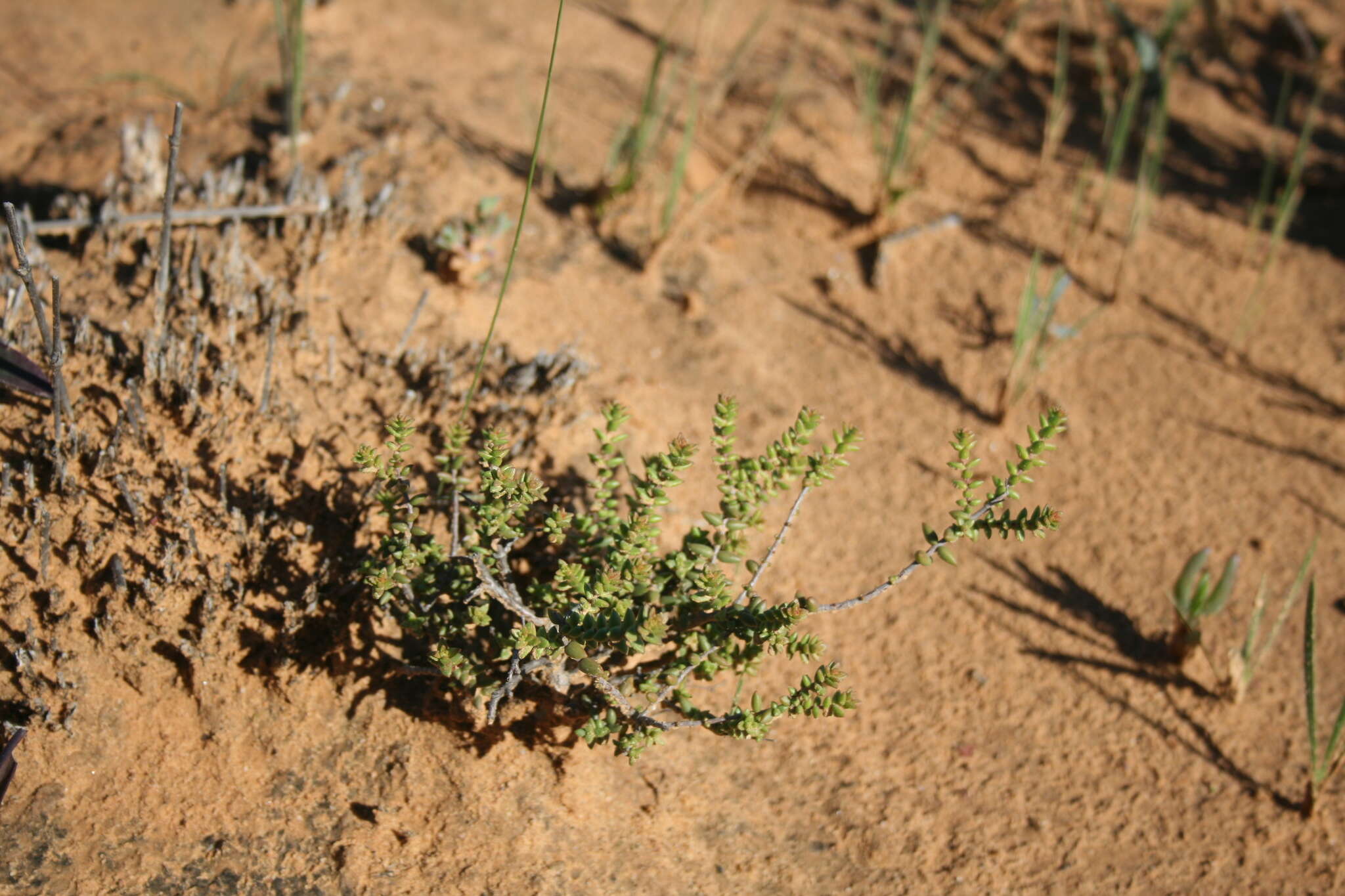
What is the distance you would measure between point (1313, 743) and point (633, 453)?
66.8 inches

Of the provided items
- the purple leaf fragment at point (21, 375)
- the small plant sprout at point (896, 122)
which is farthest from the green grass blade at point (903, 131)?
the purple leaf fragment at point (21, 375)

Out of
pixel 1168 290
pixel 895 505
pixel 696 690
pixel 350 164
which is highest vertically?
pixel 1168 290

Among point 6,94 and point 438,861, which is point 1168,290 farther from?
point 6,94

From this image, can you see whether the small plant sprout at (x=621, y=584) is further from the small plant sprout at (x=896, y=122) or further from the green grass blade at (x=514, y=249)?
the small plant sprout at (x=896, y=122)

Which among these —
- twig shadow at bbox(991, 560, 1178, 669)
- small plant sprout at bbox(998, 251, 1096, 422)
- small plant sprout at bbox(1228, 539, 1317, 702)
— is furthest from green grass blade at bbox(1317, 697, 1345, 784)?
small plant sprout at bbox(998, 251, 1096, 422)

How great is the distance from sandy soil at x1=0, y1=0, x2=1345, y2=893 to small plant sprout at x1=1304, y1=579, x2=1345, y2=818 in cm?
7

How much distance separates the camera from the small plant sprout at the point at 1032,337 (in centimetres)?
303

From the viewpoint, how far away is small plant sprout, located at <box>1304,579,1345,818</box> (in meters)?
2.29

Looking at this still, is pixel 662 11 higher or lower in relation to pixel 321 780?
higher

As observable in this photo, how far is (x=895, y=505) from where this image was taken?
3.01 metres

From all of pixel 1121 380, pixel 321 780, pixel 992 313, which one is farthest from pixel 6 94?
pixel 1121 380

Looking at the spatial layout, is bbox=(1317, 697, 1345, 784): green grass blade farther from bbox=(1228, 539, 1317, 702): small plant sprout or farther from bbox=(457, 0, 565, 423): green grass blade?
bbox=(457, 0, 565, 423): green grass blade

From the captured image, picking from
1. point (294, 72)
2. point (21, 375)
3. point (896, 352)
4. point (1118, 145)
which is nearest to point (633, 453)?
point (896, 352)

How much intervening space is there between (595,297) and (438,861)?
175cm
